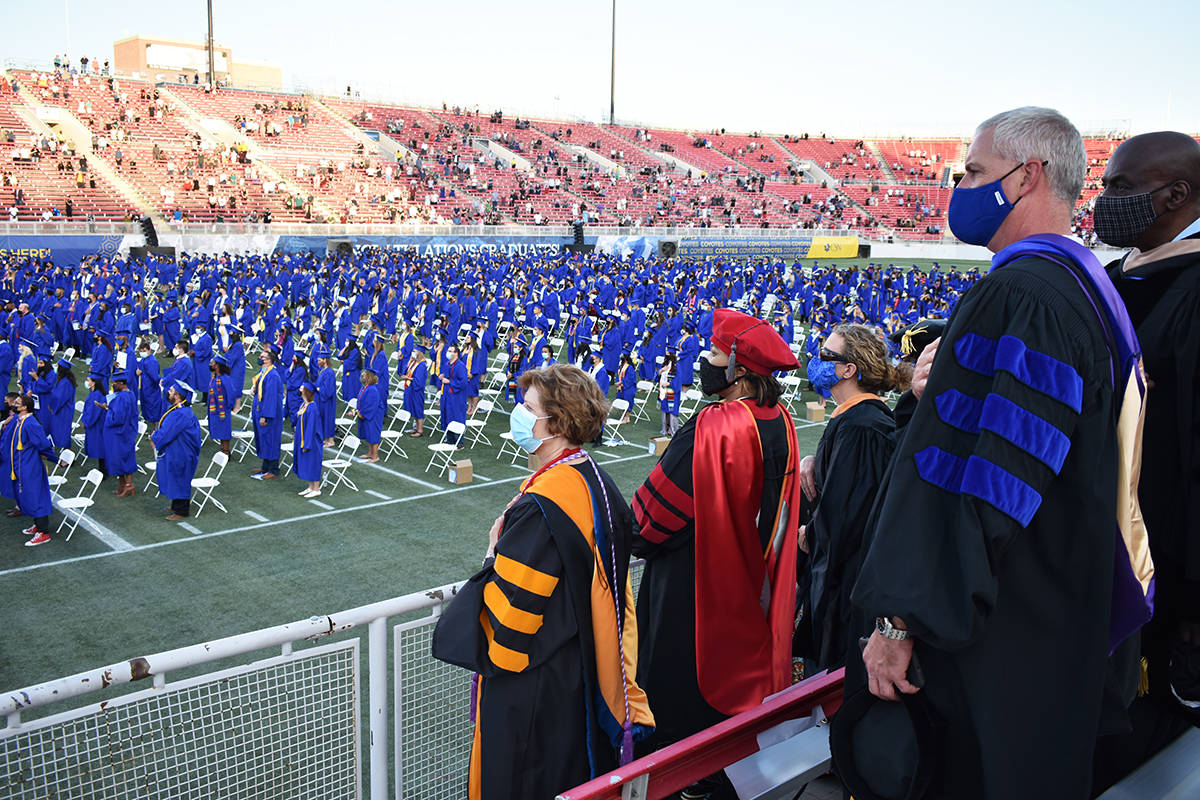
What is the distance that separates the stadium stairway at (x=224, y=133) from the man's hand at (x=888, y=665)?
42.5 m

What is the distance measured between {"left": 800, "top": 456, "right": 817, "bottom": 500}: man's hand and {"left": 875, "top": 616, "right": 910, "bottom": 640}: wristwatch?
72.4 inches

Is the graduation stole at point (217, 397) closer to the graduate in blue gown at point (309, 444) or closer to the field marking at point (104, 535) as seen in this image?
the graduate in blue gown at point (309, 444)

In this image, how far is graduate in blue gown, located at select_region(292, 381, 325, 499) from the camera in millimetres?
10188

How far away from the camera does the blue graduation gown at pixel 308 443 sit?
10.2 meters

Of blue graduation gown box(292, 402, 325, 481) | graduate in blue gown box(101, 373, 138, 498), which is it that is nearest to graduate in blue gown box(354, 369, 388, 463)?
blue graduation gown box(292, 402, 325, 481)

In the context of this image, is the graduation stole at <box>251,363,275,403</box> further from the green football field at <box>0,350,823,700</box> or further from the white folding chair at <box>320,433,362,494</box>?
the white folding chair at <box>320,433,362,494</box>

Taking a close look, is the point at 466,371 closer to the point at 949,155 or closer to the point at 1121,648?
the point at 1121,648

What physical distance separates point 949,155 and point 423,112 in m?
39.7

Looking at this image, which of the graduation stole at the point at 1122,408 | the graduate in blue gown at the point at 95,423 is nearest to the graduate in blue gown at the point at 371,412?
the graduate in blue gown at the point at 95,423

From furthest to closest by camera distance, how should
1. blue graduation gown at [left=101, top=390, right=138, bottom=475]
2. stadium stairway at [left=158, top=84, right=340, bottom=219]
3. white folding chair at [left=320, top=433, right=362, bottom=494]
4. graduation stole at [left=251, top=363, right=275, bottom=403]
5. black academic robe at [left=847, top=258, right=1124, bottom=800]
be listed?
stadium stairway at [left=158, top=84, right=340, bottom=219] < graduation stole at [left=251, top=363, right=275, bottom=403] < white folding chair at [left=320, top=433, right=362, bottom=494] < blue graduation gown at [left=101, top=390, right=138, bottom=475] < black academic robe at [left=847, top=258, right=1124, bottom=800]

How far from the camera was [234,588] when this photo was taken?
7449 millimetres

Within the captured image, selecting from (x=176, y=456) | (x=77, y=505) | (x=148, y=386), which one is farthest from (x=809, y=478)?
(x=148, y=386)

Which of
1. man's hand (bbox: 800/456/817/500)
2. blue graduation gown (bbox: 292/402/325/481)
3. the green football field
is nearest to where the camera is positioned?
man's hand (bbox: 800/456/817/500)

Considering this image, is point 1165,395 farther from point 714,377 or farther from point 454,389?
point 454,389
